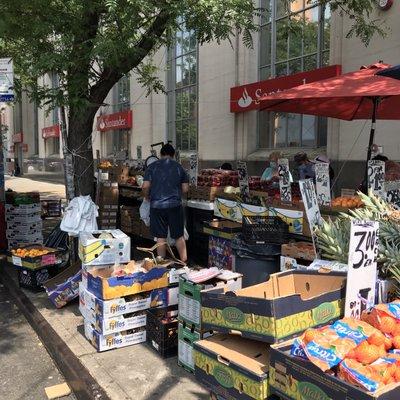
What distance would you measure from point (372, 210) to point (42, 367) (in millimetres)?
3375

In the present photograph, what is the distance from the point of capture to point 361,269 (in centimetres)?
335

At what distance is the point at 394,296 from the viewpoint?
3.65 m

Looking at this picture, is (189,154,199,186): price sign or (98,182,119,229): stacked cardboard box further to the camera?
(98,182,119,229): stacked cardboard box

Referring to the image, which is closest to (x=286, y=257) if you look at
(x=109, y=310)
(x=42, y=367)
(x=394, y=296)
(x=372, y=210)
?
(x=372, y=210)

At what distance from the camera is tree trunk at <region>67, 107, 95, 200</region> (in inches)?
279

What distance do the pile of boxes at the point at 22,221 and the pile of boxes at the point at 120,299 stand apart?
4433mm

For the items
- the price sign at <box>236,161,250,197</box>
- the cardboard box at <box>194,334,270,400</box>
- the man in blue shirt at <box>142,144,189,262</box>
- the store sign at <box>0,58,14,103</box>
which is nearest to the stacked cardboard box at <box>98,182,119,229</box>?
the man in blue shirt at <box>142,144,189,262</box>

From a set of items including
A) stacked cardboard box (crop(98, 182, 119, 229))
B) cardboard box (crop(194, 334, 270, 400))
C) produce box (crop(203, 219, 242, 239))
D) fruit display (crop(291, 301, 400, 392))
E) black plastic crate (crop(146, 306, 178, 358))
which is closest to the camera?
fruit display (crop(291, 301, 400, 392))

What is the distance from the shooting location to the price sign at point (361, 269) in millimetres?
3283

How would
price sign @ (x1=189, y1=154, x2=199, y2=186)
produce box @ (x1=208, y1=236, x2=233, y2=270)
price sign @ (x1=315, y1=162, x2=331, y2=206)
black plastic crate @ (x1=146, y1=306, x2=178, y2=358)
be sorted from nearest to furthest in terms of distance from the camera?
1. black plastic crate @ (x1=146, y1=306, x2=178, y2=358)
2. price sign @ (x1=315, y1=162, x2=331, y2=206)
3. produce box @ (x1=208, y1=236, x2=233, y2=270)
4. price sign @ (x1=189, y1=154, x2=199, y2=186)

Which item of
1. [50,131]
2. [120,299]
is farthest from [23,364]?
[50,131]

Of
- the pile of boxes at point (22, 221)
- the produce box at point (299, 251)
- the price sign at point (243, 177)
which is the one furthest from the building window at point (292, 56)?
the produce box at point (299, 251)

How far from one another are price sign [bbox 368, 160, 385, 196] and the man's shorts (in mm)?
2830

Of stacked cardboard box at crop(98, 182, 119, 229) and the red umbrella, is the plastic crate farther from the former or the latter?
stacked cardboard box at crop(98, 182, 119, 229)
